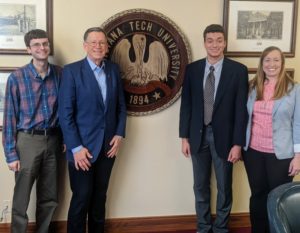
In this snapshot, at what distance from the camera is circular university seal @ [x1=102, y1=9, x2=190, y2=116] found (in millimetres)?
2676

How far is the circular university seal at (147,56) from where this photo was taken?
105 inches

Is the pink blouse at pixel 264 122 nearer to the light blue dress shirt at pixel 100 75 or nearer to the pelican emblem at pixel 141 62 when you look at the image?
the pelican emblem at pixel 141 62

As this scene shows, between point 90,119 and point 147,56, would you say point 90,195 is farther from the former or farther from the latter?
point 147,56

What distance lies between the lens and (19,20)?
8.32 ft

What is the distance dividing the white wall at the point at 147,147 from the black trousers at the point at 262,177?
535 mm

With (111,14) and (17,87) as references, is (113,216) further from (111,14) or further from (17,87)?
(111,14)

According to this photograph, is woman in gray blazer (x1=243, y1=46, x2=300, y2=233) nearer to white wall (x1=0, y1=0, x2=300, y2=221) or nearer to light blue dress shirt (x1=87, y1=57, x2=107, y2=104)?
white wall (x1=0, y1=0, x2=300, y2=221)

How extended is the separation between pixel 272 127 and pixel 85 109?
1.18 meters

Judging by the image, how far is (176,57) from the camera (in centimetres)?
278

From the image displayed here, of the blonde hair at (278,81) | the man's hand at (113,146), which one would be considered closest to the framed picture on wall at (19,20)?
the man's hand at (113,146)

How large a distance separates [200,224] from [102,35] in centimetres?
155

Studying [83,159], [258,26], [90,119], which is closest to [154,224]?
[83,159]

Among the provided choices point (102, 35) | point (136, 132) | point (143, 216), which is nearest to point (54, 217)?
point (143, 216)

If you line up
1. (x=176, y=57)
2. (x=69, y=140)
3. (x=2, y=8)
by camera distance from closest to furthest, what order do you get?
(x=69, y=140)
(x=2, y=8)
(x=176, y=57)
